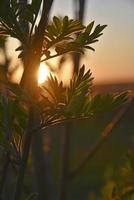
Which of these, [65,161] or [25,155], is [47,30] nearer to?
[25,155]

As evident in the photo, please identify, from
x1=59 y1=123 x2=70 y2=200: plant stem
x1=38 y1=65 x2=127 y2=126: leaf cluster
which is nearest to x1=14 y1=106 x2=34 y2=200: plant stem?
x1=38 y1=65 x2=127 y2=126: leaf cluster

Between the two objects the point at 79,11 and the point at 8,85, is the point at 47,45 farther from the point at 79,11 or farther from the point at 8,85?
the point at 79,11

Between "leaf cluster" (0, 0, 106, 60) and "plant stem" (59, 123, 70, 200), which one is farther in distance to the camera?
"plant stem" (59, 123, 70, 200)

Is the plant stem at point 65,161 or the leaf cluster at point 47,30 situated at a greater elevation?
the leaf cluster at point 47,30

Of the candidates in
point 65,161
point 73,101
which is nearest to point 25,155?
point 73,101

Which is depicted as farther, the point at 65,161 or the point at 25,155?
the point at 65,161

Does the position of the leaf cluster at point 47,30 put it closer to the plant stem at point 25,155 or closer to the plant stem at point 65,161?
the plant stem at point 25,155

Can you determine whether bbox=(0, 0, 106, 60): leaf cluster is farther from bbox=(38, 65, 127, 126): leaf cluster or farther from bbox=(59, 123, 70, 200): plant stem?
bbox=(59, 123, 70, 200): plant stem

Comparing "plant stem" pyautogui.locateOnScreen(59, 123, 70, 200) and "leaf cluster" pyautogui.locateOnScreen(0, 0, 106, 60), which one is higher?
"leaf cluster" pyautogui.locateOnScreen(0, 0, 106, 60)

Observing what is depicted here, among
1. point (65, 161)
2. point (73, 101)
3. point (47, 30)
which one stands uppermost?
point (47, 30)

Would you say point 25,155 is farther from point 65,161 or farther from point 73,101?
point 65,161

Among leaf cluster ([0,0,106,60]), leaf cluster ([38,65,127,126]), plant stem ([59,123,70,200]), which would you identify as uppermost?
leaf cluster ([0,0,106,60])

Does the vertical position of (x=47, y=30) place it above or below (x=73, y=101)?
above

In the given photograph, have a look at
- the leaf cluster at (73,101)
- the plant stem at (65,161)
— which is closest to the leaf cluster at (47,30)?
the leaf cluster at (73,101)
